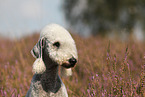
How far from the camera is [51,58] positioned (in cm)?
172

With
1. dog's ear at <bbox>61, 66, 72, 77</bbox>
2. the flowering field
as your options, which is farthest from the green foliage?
dog's ear at <bbox>61, 66, 72, 77</bbox>

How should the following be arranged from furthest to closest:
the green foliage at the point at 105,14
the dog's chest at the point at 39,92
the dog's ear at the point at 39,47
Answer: the green foliage at the point at 105,14 < the dog's chest at the point at 39,92 < the dog's ear at the point at 39,47

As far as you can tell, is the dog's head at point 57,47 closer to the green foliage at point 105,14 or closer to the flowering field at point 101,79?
the flowering field at point 101,79

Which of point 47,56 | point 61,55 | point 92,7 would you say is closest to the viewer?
point 61,55

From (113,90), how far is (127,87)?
0.67 feet

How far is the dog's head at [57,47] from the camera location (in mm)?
1644

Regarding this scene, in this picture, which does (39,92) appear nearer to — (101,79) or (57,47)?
(57,47)

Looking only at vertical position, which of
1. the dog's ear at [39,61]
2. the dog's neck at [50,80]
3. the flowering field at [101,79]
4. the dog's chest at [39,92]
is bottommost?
the flowering field at [101,79]

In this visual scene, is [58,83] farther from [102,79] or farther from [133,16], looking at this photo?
[133,16]

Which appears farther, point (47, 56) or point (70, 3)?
point (70, 3)

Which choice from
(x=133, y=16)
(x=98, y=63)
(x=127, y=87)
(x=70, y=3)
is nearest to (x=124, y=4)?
(x=133, y=16)

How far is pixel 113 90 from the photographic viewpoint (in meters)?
2.43

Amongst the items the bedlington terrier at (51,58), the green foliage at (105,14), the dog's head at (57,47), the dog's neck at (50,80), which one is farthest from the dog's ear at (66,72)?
the green foliage at (105,14)

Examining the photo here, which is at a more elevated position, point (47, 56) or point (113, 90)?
point (47, 56)
